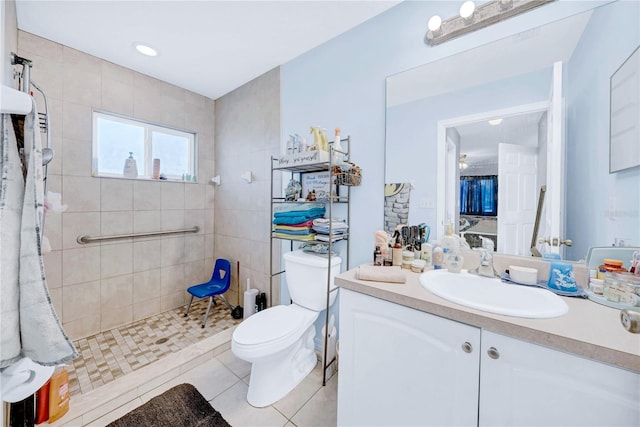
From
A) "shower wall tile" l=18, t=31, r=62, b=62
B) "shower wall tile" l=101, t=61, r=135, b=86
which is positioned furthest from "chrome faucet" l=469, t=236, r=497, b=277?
"shower wall tile" l=18, t=31, r=62, b=62

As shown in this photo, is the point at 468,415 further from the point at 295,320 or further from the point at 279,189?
the point at 279,189

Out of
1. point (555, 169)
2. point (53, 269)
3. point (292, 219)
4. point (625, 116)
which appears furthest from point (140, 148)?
point (625, 116)

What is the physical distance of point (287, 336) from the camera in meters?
1.38

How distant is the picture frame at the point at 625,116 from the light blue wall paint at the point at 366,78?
0.49 m

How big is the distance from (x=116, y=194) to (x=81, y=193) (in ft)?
0.72

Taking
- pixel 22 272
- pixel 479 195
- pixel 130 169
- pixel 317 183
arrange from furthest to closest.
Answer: pixel 130 169
pixel 317 183
pixel 479 195
pixel 22 272

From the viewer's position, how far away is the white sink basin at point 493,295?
2.48ft

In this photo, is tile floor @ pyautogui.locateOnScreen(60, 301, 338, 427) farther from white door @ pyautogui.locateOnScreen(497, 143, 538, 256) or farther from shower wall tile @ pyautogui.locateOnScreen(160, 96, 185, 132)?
shower wall tile @ pyautogui.locateOnScreen(160, 96, 185, 132)

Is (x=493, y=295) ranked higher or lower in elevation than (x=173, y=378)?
higher

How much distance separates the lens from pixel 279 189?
2117 millimetres

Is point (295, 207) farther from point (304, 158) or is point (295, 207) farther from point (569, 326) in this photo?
point (569, 326)

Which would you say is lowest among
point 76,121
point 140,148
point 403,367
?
point 403,367

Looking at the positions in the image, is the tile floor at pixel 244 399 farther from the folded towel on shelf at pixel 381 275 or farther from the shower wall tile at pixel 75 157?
the shower wall tile at pixel 75 157

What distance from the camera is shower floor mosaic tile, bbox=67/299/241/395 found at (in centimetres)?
162
